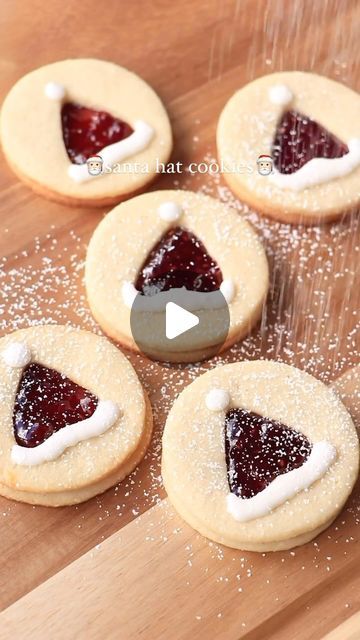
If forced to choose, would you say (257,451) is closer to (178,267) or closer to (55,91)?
(178,267)

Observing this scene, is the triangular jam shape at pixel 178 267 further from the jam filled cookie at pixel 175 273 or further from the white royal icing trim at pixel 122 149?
the white royal icing trim at pixel 122 149

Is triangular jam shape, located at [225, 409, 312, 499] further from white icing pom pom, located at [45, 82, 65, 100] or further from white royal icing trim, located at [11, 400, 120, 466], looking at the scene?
white icing pom pom, located at [45, 82, 65, 100]

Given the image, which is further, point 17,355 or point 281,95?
point 281,95

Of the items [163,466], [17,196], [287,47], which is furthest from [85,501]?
[287,47]
